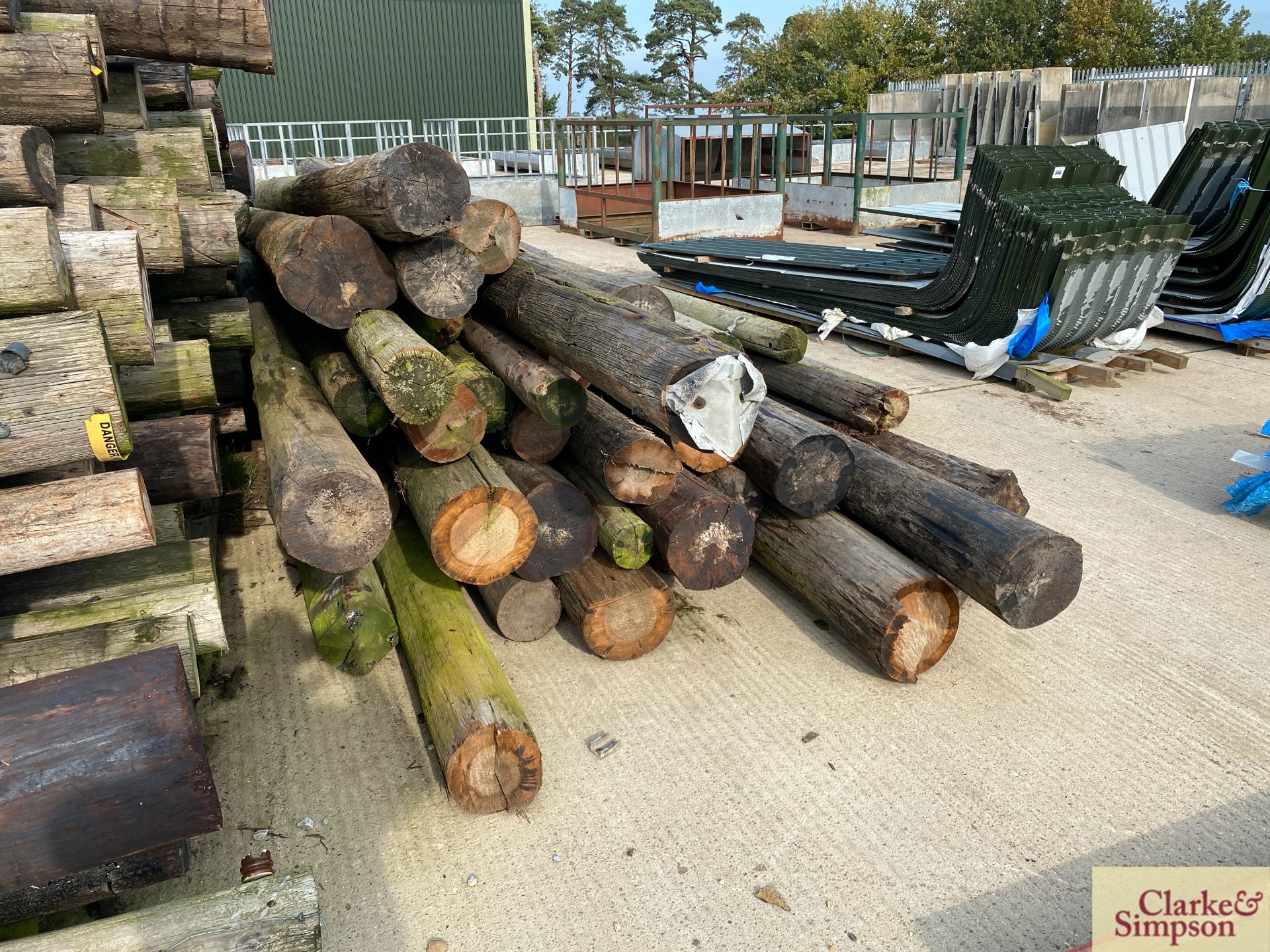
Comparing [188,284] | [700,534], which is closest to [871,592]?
[700,534]

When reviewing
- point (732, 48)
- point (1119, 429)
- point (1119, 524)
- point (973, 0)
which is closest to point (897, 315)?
point (1119, 429)

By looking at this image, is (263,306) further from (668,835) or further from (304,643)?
(668,835)

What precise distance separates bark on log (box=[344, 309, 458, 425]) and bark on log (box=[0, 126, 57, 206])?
1138 mm

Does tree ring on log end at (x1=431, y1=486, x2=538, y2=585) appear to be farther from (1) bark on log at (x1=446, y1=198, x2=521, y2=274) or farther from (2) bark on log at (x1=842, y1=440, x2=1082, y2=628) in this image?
(2) bark on log at (x1=842, y1=440, x2=1082, y2=628)

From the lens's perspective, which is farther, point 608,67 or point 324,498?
point 608,67

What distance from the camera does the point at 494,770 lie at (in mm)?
2742

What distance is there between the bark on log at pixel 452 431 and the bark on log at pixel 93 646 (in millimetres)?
1080

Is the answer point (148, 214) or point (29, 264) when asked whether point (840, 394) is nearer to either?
point (148, 214)

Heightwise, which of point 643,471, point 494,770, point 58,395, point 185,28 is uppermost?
point 185,28

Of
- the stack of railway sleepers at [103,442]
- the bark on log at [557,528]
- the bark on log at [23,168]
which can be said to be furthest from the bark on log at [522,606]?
the bark on log at [23,168]

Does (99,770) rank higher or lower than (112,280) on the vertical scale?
lower

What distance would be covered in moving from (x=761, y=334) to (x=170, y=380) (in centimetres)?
343

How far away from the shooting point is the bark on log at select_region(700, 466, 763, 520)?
3.86 meters

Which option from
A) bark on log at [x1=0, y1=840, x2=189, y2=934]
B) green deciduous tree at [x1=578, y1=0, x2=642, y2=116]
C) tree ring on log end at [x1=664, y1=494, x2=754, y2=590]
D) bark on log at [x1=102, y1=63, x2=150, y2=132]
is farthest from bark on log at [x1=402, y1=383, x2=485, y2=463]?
green deciduous tree at [x1=578, y1=0, x2=642, y2=116]
